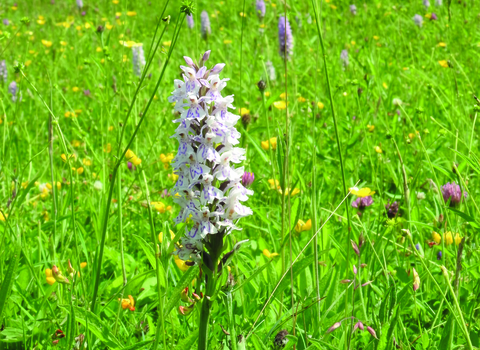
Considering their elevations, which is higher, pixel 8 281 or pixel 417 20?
pixel 8 281

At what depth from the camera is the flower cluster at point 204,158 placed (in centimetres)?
82

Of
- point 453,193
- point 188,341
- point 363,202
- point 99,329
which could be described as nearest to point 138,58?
point 363,202

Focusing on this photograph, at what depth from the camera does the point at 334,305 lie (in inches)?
49.8

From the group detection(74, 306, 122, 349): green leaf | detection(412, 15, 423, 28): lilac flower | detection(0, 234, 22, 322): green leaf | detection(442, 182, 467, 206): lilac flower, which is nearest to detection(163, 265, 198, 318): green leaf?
detection(74, 306, 122, 349): green leaf

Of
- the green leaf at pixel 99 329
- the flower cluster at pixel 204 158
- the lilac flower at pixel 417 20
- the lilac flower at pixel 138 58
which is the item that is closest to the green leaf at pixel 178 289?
the flower cluster at pixel 204 158

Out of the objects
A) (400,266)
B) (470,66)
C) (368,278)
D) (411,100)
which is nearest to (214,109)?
(368,278)

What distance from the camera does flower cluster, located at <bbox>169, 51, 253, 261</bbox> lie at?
32.4 inches

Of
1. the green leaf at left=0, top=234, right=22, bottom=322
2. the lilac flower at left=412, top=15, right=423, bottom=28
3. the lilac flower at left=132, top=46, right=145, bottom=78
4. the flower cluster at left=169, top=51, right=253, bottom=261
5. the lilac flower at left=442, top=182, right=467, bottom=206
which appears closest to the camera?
the flower cluster at left=169, top=51, right=253, bottom=261

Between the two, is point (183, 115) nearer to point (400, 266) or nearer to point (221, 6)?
point (400, 266)

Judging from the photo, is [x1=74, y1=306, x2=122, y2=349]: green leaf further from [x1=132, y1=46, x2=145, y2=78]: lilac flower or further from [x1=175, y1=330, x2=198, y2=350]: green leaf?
[x1=132, y1=46, x2=145, y2=78]: lilac flower

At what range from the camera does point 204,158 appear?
32.1 inches

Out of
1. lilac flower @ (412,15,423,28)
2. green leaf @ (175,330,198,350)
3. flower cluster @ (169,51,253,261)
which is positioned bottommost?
lilac flower @ (412,15,423,28)

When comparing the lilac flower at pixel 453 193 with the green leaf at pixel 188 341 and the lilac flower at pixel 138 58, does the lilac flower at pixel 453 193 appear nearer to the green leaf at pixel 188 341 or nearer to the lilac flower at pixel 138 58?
the green leaf at pixel 188 341

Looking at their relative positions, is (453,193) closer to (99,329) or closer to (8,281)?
(99,329)
